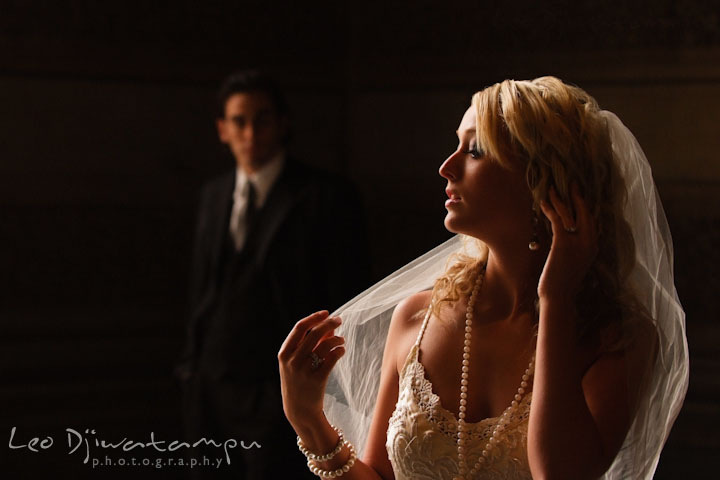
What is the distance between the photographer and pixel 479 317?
129 centimetres

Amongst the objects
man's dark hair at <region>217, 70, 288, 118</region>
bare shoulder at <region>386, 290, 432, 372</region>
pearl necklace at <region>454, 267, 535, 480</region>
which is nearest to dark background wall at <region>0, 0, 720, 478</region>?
man's dark hair at <region>217, 70, 288, 118</region>

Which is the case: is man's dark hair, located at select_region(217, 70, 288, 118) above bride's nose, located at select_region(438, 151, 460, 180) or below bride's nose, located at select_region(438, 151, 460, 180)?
above

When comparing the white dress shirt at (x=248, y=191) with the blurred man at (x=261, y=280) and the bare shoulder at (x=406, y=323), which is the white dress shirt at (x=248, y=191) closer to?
the blurred man at (x=261, y=280)

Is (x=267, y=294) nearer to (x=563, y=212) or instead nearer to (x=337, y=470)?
(x=337, y=470)

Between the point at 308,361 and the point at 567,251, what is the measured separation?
1.26ft

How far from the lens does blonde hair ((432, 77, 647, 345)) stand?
3.81 ft

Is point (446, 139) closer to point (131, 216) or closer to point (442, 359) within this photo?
point (131, 216)

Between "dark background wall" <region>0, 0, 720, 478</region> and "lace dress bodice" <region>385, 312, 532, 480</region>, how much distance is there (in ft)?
5.90

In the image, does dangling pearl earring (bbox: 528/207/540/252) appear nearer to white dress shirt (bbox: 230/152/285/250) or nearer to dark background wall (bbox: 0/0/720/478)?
white dress shirt (bbox: 230/152/285/250)

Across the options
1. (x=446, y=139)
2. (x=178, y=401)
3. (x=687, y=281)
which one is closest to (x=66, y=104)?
(x=178, y=401)

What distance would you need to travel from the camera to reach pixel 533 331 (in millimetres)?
1260

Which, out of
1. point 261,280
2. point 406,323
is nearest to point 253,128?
point 261,280

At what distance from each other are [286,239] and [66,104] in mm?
1206

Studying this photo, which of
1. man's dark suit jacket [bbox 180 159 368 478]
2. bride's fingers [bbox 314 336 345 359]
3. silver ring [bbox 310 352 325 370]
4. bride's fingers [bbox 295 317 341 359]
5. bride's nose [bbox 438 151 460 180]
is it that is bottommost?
man's dark suit jacket [bbox 180 159 368 478]
